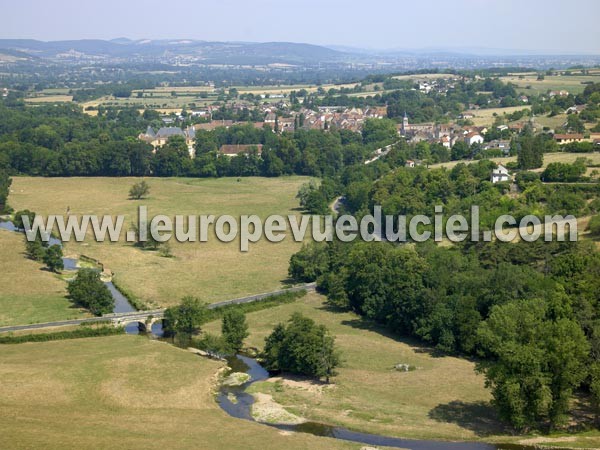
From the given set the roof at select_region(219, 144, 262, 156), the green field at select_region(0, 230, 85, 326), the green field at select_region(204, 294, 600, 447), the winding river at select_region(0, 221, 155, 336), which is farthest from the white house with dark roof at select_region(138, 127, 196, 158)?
the green field at select_region(204, 294, 600, 447)

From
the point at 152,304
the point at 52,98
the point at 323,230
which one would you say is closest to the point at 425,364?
the point at 152,304

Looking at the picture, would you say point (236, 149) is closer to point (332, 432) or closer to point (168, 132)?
point (168, 132)

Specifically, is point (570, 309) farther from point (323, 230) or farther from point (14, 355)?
point (323, 230)

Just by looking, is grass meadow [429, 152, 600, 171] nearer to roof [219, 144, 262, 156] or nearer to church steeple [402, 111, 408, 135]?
roof [219, 144, 262, 156]

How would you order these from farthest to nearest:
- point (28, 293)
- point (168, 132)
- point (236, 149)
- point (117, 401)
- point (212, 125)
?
point (212, 125) < point (168, 132) < point (236, 149) < point (28, 293) < point (117, 401)

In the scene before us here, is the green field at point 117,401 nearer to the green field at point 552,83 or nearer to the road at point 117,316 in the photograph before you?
the road at point 117,316

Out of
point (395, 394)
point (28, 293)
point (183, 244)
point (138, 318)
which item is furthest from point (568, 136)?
point (28, 293)
